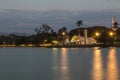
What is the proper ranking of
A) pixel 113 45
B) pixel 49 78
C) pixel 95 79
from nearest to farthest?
pixel 95 79
pixel 49 78
pixel 113 45

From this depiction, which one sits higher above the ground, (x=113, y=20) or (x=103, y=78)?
(x=113, y=20)

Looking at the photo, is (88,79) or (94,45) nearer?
(88,79)

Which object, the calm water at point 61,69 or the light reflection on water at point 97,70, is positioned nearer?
the light reflection on water at point 97,70

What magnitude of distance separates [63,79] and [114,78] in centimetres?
464

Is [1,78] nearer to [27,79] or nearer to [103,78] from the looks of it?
[27,79]

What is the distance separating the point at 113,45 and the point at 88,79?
161030mm

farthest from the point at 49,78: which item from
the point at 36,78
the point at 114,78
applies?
the point at 114,78

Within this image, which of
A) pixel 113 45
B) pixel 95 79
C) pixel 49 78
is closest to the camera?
pixel 95 79

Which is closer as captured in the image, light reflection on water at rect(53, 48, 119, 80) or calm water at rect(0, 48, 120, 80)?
light reflection on water at rect(53, 48, 119, 80)

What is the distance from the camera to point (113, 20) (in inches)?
7815

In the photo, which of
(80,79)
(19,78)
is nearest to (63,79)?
(80,79)

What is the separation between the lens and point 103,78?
35.2 metres

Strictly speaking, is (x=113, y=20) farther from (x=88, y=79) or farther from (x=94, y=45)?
(x=88, y=79)

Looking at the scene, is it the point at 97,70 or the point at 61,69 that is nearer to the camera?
the point at 97,70
